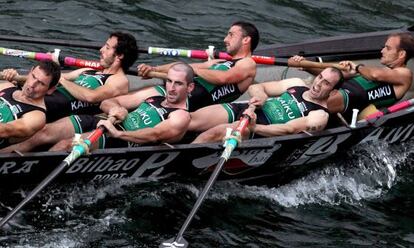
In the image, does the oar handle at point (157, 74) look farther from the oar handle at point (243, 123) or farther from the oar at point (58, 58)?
the oar handle at point (243, 123)

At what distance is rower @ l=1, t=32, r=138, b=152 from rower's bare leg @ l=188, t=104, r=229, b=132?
42.2 inches

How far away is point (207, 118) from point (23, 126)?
8.45ft

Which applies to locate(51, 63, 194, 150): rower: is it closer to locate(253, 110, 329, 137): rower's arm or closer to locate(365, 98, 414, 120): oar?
locate(253, 110, 329, 137): rower's arm

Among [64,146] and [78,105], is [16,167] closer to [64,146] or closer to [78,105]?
[64,146]

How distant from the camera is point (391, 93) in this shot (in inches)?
551

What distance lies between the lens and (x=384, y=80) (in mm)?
13852

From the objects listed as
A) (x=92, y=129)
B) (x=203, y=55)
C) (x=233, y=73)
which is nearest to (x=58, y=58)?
(x=92, y=129)

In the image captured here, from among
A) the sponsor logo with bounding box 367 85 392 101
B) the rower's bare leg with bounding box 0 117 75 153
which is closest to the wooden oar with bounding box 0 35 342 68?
the sponsor logo with bounding box 367 85 392 101

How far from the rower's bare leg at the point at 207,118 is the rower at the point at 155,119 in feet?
1.41

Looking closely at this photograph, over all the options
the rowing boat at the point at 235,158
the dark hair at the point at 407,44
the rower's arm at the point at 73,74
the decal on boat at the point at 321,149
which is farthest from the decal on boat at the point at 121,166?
the dark hair at the point at 407,44

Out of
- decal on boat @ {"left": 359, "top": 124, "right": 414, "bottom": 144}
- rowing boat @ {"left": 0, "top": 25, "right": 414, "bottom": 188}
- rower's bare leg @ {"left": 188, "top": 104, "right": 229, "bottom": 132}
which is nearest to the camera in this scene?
rowing boat @ {"left": 0, "top": 25, "right": 414, "bottom": 188}

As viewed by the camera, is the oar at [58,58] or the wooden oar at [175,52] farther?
the wooden oar at [175,52]

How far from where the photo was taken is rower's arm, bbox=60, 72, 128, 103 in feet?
40.7

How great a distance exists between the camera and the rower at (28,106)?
11180 mm
